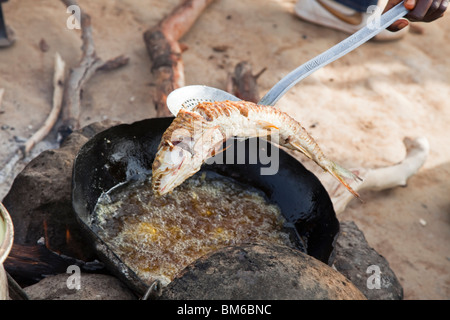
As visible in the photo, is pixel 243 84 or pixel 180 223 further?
pixel 243 84

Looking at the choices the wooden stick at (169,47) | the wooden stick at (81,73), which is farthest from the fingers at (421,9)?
the wooden stick at (81,73)

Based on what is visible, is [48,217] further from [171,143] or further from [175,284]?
[175,284]

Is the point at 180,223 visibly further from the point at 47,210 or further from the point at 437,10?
the point at 437,10

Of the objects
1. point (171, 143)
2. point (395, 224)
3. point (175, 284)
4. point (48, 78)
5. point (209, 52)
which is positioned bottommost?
point (395, 224)

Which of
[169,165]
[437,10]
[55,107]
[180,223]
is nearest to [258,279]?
A: [169,165]

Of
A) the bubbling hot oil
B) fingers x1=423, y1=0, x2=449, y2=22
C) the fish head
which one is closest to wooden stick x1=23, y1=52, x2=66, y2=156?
the bubbling hot oil

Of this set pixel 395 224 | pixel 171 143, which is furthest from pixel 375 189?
pixel 171 143
